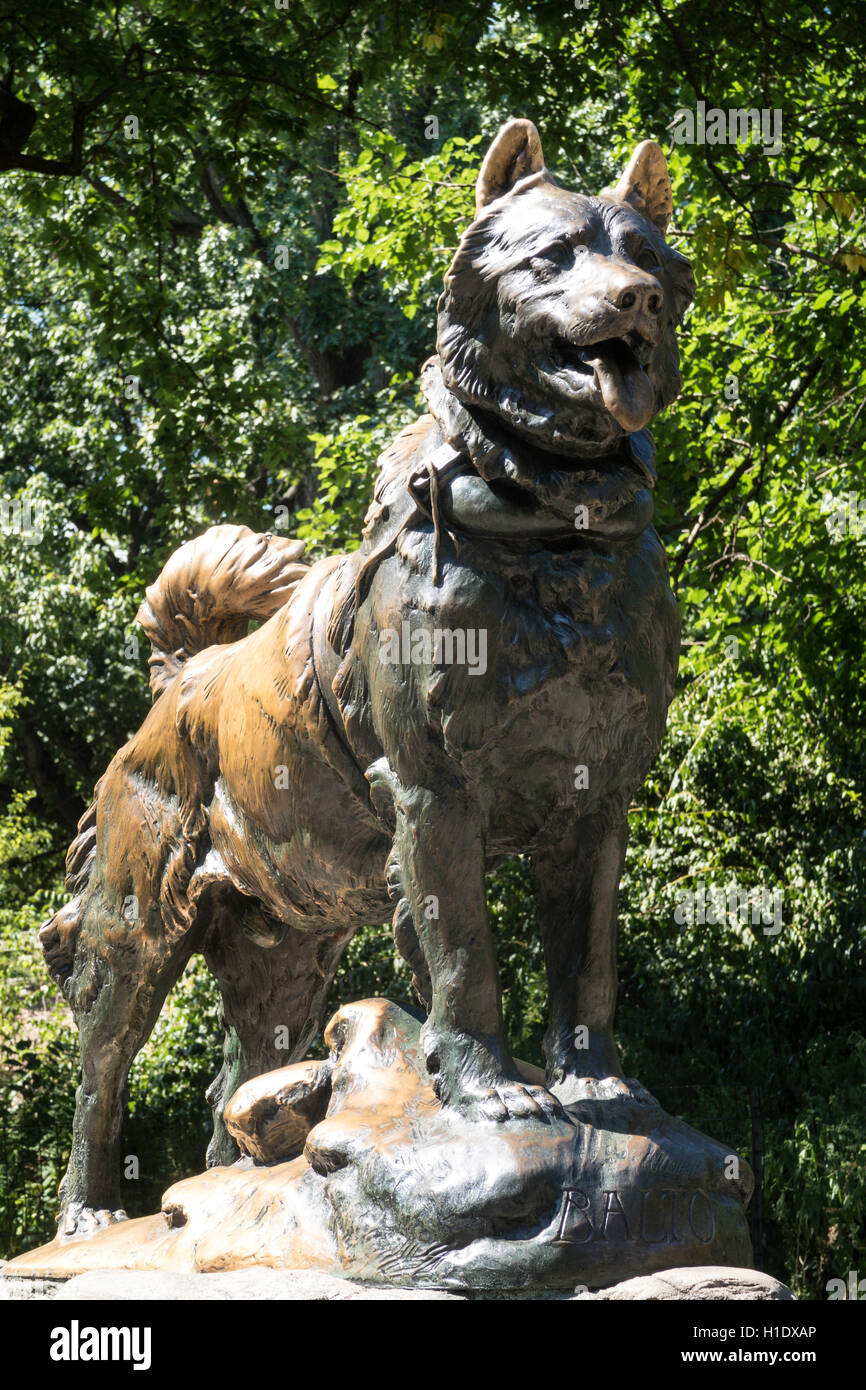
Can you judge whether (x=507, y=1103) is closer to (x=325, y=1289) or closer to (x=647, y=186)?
(x=325, y=1289)

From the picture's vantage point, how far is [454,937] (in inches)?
124

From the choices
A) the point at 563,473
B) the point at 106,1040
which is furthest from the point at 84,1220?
the point at 563,473

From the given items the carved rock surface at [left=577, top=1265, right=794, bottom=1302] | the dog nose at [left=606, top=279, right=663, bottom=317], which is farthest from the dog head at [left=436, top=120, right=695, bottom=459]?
the carved rock surface at [left=577, top=1265, right=794, bottom=1302]

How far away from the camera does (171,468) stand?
27.8 feet

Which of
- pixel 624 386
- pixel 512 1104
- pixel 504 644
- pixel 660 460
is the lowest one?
pixel 512 1104

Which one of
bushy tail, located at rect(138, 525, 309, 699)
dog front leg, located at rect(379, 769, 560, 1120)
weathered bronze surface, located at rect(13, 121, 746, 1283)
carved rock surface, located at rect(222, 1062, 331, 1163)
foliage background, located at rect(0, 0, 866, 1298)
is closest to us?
weathered bronze surface, located at rect(13, 121, 746, 1283)

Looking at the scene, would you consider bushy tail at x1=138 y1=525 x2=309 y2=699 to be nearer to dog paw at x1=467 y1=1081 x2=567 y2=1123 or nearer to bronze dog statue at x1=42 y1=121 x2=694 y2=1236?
bronze dog statue at x1=42 y1=121 x2=694 y2=1236

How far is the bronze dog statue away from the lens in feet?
9.90

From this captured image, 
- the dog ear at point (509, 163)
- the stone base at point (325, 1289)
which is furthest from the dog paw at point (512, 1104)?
the dog ear at point (509, 163)

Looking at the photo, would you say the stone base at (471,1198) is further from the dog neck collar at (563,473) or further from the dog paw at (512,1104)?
the dog neck collar at (563,473)

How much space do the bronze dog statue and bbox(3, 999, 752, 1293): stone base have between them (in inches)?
4.2

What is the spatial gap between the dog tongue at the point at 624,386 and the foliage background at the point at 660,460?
3472 millimetres

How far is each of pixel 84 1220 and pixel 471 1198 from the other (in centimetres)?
182

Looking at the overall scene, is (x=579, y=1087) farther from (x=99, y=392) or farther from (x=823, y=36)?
(x=99, y=392)
